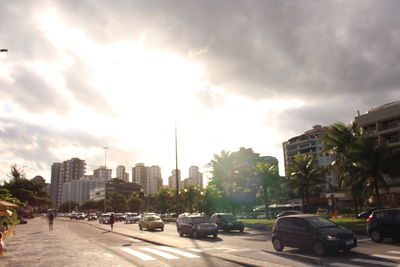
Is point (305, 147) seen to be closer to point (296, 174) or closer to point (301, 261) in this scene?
point (296, 174)

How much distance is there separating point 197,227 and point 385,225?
1079 centimetres

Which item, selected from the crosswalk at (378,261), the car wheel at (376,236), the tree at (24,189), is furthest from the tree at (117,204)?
the crosswalk at (378,261)

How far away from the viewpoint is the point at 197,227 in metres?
22.0

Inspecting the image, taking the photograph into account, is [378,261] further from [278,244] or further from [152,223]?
[152,223]

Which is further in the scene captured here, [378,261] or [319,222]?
[319,222]

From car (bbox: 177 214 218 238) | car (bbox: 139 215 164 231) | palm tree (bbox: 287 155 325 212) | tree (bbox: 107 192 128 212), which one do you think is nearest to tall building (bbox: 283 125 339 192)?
tree (bbox: 107 192 128 212)

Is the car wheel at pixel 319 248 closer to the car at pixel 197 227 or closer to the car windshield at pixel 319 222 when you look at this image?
the car windshield at pixel 319 222

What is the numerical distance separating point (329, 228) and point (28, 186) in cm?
6003

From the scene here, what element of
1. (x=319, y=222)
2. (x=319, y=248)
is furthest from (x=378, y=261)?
(x=319, y=222)

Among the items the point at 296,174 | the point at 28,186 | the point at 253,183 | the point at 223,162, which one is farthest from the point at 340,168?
the point at 28,186

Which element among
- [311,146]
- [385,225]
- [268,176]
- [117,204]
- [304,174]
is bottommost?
[117,204]

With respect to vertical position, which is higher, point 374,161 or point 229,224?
point 374,161

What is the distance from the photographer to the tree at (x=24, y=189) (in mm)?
59281

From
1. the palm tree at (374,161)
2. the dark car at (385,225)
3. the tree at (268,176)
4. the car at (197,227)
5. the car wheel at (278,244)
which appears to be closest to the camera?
the car wheel at (278,244)
